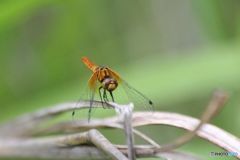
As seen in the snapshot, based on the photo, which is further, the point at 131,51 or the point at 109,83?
the point at 131,51

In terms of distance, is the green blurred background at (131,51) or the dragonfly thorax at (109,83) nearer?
the dragonfly thorax at (109,83)

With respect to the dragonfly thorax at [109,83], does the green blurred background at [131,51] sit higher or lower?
higher

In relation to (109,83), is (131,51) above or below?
above

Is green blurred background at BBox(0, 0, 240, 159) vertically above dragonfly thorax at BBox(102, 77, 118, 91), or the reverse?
green blurred background at BBox(0, 0, 240, 159)

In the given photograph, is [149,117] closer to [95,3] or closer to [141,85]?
[141,85]

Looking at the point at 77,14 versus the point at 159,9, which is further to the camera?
the point at 159,9

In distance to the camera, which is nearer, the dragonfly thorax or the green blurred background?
the dragonfly thorax

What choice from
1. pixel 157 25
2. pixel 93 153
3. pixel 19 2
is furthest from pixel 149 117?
pixel 157 25

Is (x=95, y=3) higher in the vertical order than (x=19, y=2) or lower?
higher
